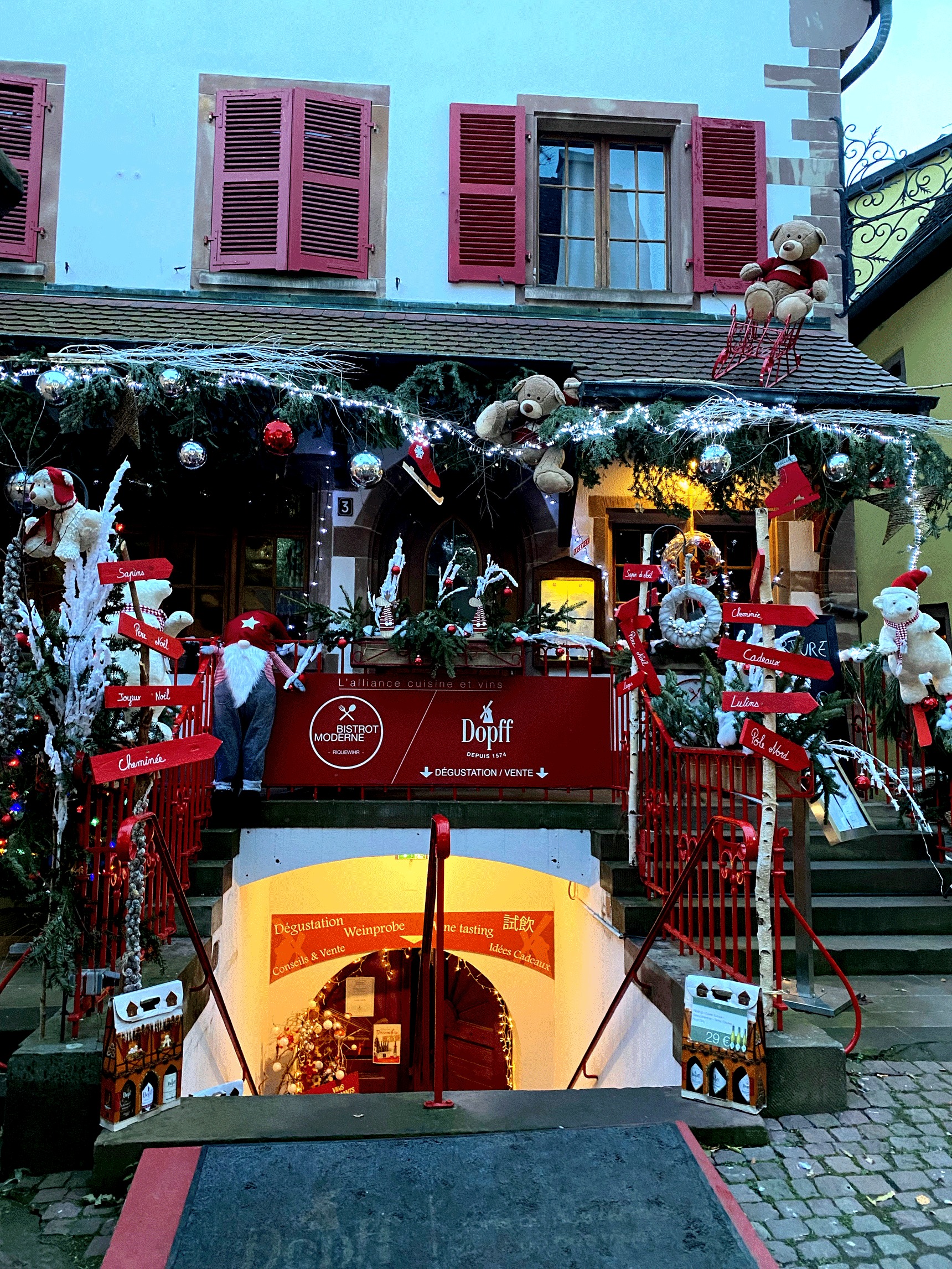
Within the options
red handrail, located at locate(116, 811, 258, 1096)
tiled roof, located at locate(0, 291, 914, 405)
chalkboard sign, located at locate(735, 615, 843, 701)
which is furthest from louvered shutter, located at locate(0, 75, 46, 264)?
chalkboard sign, located at locate(735, 615, 843, 701)

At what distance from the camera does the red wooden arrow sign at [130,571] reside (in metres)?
3.73

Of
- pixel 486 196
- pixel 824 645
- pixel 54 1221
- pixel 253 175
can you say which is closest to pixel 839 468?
pixel 824 645

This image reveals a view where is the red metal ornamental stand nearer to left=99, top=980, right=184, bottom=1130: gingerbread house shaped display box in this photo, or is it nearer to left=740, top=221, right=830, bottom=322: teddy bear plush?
left=99, top=980, right=184, bottom=1130: gingerbread house shaped display box

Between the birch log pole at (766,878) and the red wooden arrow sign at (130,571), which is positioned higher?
the red wooden arrow sign at (130,571)

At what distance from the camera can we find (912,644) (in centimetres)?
647

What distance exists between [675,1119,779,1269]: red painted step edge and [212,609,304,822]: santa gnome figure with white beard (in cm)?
370

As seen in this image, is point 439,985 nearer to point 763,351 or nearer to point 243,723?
point 243,723

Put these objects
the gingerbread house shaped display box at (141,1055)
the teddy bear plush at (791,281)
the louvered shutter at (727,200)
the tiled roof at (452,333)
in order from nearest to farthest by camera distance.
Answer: the gingerbread house shaped display box at (141,1055)
the teddy bear plush at (791,281)
the tiled roof at (452,333)
the louvered shutter at (727,200)

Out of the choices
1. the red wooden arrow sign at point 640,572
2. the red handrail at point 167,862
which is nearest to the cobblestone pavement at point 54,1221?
the red handrail at point 167,862

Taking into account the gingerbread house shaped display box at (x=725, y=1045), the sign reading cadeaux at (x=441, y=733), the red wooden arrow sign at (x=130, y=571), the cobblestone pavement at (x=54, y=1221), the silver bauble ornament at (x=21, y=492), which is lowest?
the cobblestone pavement at (x=54, y=1221)

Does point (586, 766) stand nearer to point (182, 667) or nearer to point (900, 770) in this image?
point (900, 770)

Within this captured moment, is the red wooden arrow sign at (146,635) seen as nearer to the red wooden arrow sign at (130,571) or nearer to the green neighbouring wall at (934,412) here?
the red wooden arrow sign at (130,571)

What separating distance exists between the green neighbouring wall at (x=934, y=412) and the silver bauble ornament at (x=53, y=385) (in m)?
8.24

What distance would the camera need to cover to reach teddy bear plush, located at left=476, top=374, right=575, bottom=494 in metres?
7.42
